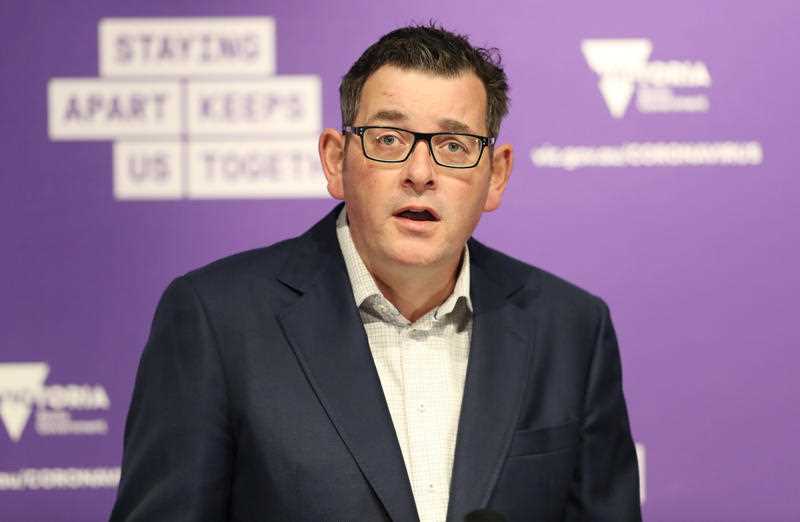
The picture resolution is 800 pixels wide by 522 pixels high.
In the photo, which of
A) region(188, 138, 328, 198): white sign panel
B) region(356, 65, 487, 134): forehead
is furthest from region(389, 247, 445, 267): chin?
region(188, 138, 328, 198): white sign panel

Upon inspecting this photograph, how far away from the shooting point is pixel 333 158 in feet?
7.06

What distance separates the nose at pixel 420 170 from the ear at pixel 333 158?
8.5 inches

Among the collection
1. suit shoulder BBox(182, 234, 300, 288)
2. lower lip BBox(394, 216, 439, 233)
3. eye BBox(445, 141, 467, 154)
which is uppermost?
eye BBox(445, 141, 467, 154)

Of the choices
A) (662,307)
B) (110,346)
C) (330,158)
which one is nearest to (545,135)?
(662,307)

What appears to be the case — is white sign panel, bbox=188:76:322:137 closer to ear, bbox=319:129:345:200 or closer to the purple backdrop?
the purple backdrop

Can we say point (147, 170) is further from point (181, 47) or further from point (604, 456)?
point (604, 456)

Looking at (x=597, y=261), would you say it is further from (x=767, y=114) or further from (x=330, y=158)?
(x=330, y=158)

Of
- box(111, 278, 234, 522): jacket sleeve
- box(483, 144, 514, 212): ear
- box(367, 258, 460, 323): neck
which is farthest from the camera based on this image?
box(483, 144, 514, 212): ear

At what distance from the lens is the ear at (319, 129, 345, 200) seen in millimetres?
2135

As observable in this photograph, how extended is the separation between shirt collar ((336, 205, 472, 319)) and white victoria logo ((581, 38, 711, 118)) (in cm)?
128

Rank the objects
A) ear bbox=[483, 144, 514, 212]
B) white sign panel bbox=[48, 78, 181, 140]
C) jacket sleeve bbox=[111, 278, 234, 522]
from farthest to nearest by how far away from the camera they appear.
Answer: white sign panel bbox=[48, 78, 181, 140]
ear bbox=[483, 144, 514, 212]
jacket sleeve bbox=[111, 278, 234, 522]

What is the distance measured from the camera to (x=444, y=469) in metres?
1.96

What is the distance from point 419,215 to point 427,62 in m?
0.29

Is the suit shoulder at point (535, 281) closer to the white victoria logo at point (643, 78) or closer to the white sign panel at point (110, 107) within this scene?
the white victoria logo at point (643, 78)
